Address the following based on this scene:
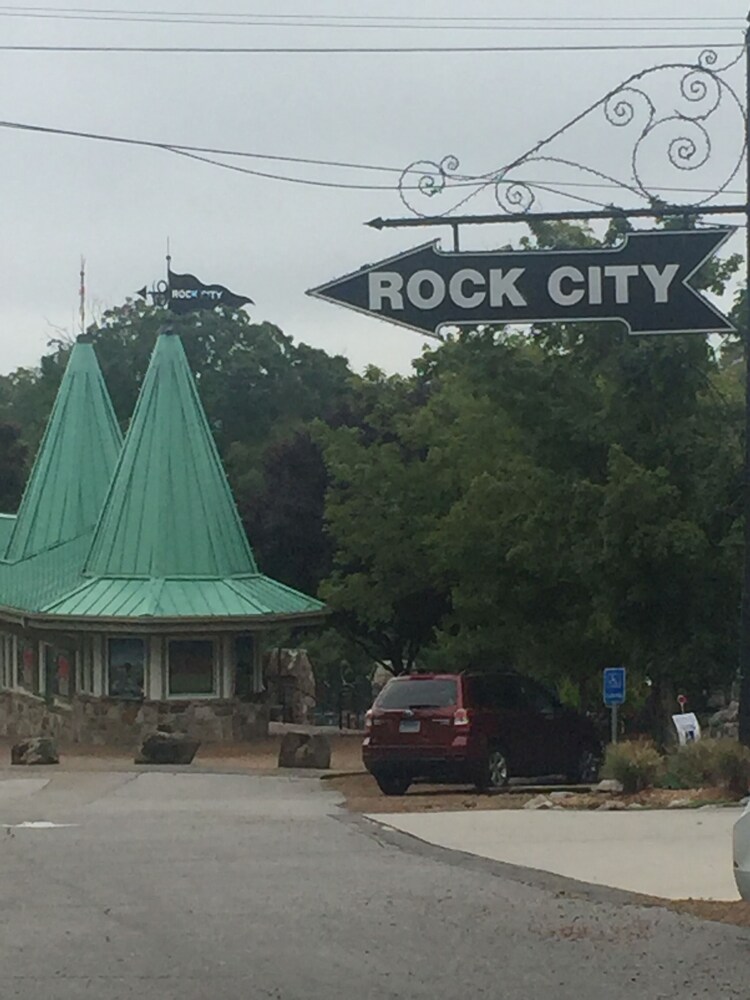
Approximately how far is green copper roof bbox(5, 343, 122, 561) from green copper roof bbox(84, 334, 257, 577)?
3078mm

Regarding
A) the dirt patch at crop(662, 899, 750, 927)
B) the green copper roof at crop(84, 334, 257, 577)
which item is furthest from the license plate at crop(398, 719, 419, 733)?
the green copper roof at crop(84, 334, 257, 577)

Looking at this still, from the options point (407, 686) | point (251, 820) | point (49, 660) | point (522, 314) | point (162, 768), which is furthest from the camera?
point (49, 660)

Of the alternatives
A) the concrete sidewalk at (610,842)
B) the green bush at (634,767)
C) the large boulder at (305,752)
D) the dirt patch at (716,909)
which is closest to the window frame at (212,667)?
the large boulder at (305,752)

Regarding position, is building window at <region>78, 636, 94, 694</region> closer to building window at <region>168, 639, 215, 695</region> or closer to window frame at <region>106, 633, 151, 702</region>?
window frame at <region>106, 633, 151, 702</region>

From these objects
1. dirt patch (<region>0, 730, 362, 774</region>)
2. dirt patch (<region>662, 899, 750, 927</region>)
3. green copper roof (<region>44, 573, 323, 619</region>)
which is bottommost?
dirt patch (<region>0, 730, 362, 774</region>)

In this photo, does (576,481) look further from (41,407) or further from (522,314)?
(41,407)

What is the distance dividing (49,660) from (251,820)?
70.9 ft

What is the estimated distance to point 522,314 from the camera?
1655 centimetres

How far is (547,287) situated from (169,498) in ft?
69.6

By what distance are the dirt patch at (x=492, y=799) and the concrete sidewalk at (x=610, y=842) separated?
745 millimetres

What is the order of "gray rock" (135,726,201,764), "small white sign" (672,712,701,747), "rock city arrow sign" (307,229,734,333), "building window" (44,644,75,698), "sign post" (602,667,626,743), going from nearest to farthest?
"rock city arrow sign" (307,229,734,333)
"small white sign" (672,712,701,747)
"sign post" (602,667,626,743)
"gray rock" (135,726,201,764)
"building window" (44,644,75,698)

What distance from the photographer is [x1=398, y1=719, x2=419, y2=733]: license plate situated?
23.2 meters

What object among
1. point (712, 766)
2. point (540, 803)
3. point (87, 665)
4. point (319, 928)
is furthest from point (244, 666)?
point (319, 928)

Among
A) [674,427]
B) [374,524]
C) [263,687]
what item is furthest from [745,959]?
[263,687]
